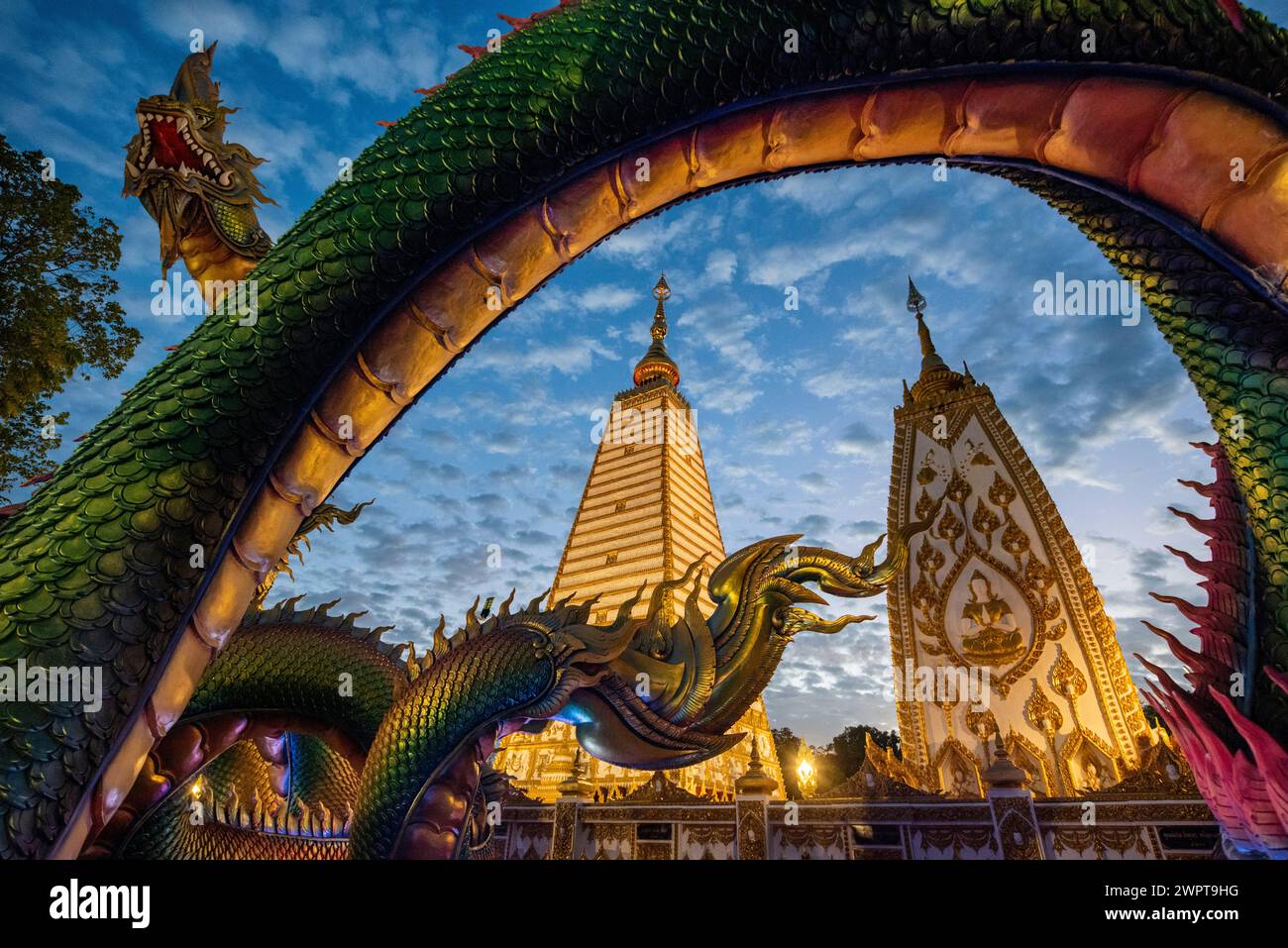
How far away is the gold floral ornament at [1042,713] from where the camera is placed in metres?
8.82

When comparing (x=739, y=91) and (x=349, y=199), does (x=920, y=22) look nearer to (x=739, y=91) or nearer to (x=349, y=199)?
(x=739, y=91)

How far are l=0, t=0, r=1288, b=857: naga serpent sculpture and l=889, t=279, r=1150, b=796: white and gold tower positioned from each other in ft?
25.3

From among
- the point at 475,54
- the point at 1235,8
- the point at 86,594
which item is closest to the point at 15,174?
the point at 475,54

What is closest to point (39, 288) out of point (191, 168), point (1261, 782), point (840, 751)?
point (191, 168)

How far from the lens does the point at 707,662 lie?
246cm

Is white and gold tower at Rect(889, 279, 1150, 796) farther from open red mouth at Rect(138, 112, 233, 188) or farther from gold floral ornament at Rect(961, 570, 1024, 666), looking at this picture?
open red mouth at Rect(138, 112, 233, 188)

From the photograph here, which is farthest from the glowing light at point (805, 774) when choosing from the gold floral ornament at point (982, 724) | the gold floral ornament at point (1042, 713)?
the gold floral ornament at point (1042, 713)

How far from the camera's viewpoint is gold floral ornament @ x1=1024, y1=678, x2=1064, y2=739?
28.9 feet

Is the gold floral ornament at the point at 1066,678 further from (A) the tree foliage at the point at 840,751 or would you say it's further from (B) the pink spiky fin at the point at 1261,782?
(A) the tree foliage at the point at 840,751

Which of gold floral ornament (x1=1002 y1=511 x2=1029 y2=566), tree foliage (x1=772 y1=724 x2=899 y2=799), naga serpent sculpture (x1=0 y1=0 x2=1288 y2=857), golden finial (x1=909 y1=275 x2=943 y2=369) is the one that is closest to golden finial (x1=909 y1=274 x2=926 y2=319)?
golden finial (x1=909 y1=275 x2=943 y2=369)

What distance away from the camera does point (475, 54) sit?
2529 millimetres

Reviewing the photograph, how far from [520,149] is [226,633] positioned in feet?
6.14

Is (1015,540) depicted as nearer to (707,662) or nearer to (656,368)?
(707,662)

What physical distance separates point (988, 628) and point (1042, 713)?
1.40 m
